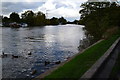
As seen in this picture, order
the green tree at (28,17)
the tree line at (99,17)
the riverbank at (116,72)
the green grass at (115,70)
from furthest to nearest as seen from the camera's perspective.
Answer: the green tree at (28,17), the tree line at (99,17), the green grass at (115,70), the riverbank at (116,72)

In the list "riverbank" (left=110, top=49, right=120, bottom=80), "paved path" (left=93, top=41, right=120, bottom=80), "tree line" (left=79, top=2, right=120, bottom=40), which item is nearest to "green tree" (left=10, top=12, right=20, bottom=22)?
"tree line" (left=79, top=2, right=120, bottom=40)

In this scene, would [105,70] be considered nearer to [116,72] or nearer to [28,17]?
[116,72]

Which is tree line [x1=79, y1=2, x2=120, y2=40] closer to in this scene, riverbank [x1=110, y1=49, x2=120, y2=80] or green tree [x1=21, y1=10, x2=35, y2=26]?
riverbank [x1=110, y1=49, x2=120, y2=80]

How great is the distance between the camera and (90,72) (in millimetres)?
9445

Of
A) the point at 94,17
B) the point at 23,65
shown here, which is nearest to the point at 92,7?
the point at 94,17

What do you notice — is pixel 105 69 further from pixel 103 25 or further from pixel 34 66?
pixel 103 25

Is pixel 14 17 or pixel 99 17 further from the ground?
pixel 99 17

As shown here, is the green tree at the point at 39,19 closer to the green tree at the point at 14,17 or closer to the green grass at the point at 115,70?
the green tree at the point at 14,17

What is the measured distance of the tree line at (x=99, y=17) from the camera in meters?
47.2

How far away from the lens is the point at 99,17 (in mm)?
50156

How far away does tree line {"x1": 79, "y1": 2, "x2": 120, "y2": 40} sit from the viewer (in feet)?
155

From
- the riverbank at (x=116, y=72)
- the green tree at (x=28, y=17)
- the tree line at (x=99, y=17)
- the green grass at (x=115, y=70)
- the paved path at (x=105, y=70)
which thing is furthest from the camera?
the green tree at (x=28, y=17)

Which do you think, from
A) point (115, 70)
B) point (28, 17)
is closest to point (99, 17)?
point (115, 70)

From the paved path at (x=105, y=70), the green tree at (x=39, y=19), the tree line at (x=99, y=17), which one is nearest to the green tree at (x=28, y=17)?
the green tree at (x=39, y=19)
